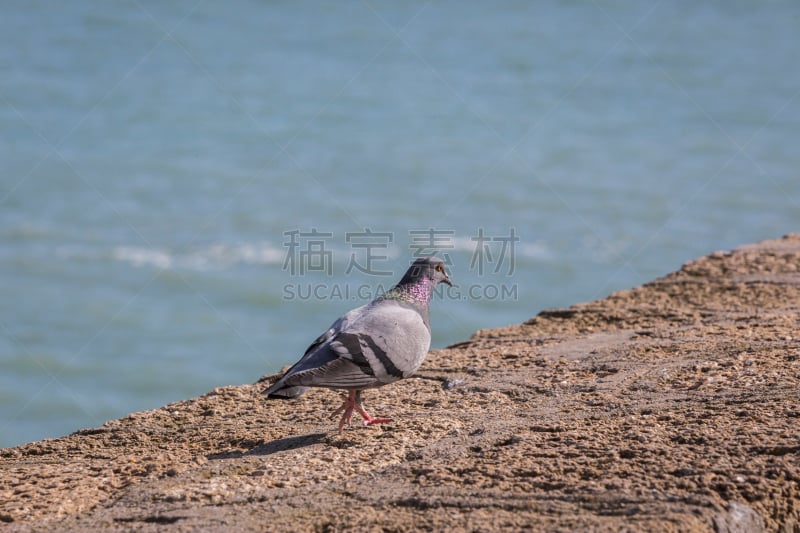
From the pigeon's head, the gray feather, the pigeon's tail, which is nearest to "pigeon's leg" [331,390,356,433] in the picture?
the gray feather

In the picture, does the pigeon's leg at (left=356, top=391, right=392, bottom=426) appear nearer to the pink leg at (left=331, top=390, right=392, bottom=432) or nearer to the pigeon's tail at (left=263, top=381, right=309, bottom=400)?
the pink leg at (left=331, top=390, right=392, bottom=432)

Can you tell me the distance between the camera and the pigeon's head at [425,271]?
5.70m

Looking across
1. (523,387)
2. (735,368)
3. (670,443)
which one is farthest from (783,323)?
(670,443)

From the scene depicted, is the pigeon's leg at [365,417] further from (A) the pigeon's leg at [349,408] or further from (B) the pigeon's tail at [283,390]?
(B) the pigeon's tail at [283,390]

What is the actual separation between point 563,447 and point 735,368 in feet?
4.88

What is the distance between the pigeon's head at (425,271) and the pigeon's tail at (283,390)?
1094 millimetres

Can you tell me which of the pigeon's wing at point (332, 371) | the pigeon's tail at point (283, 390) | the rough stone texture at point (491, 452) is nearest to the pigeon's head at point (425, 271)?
the rough stone texture at point (491, 452)

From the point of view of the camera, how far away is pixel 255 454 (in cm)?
461

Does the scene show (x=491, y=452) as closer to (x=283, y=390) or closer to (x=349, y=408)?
(x=349, y=408)

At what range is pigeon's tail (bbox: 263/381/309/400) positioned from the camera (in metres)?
4.73

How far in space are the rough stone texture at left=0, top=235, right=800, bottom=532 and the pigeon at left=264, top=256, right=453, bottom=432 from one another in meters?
0.23

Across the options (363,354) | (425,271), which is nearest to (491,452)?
(363,354)

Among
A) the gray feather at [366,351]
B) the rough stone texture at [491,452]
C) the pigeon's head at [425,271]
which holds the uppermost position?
the pigeon's head at [425,271]

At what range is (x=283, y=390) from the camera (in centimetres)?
477
